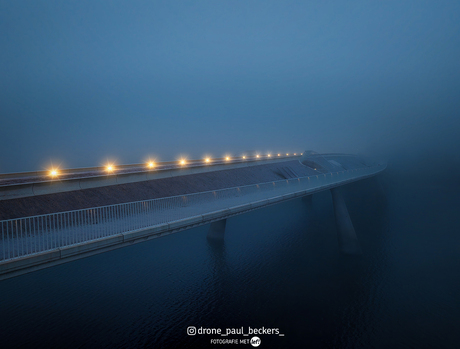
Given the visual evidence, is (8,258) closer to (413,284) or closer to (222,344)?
(222,344)

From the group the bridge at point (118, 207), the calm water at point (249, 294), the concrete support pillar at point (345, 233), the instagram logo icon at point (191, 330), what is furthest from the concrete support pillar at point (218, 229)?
the instagram logo icon at point (191, 330)

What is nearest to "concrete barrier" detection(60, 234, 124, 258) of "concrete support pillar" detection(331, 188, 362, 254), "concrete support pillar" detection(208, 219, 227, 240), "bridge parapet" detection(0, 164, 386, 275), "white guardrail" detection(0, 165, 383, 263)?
"bridge parapet" detection(0, 164, 386, 275)

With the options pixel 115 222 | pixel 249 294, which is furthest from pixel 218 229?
pixel 115 222

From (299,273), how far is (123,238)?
44.5 ft

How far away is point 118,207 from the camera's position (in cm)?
1288

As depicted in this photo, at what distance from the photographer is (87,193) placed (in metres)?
16.8

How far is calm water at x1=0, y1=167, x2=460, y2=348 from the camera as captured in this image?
41.7ft

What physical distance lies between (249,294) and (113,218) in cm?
923

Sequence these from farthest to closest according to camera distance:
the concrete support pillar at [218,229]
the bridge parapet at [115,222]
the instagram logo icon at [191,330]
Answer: the concrete support pillar at [218,229] < the instagram logo icon at [191,330] < the bridge parapet at [115,222]

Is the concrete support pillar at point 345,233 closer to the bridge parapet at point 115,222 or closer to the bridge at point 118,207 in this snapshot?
the bridge at point 118,207

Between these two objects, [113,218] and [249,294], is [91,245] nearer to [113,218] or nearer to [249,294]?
[113,218]

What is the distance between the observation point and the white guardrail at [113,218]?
8.70 metres

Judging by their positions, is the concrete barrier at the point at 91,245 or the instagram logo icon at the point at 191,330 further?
the instagram logo icon at the point at 191,330

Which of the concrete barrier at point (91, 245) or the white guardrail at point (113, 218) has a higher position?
the white guardrail at point (113, 218)
